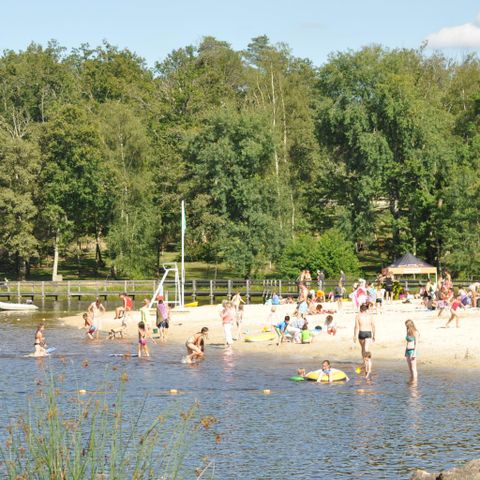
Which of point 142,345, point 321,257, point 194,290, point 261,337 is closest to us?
point 142,345

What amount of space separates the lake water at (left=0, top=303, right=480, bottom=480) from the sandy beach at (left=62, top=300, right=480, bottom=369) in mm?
1483

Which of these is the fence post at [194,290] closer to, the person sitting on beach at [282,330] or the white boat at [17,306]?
the white boat at [17,306]

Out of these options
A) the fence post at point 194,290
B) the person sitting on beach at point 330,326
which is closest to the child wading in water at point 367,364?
the person sitting on beach at point 330,326

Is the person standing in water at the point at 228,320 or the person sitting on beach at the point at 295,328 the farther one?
the person sitting on beach at the point at 295,328

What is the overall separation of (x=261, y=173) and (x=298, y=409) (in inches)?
2025

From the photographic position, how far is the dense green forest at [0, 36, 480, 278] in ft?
230

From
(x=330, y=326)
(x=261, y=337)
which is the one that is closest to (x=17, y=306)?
(x=261, y=337)

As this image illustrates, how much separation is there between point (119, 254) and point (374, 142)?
2104 centimetres

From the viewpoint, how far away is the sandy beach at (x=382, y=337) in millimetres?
32375

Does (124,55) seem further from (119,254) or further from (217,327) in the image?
(217,327)

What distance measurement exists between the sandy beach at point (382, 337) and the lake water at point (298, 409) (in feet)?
4.87

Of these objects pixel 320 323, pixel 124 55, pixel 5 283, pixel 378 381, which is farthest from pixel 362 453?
pixel 124 55

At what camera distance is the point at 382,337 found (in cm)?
3641

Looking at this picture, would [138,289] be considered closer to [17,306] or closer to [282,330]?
[17,306]
